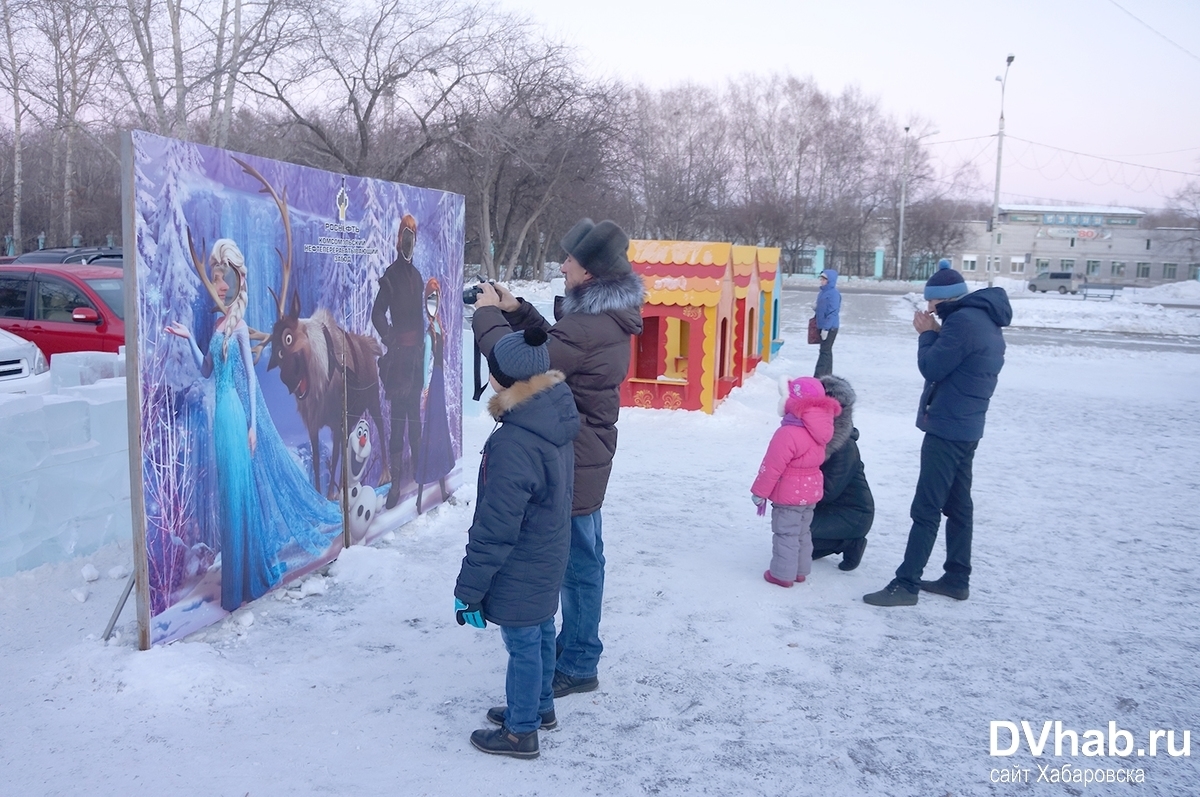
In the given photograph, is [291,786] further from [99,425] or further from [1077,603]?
[1077,603]

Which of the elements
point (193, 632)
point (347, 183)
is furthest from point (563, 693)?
point (347, 183)

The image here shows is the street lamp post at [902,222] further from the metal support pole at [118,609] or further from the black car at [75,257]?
the metal support pole at [118,609]

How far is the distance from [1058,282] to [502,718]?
2018 inches

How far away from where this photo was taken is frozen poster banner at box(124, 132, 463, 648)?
351cm

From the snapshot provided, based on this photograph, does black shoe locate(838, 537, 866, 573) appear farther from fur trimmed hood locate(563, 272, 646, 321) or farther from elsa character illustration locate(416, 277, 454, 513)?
elsa character illustration locate(416, 277, 454, 513)

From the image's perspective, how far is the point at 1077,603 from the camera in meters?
4.75

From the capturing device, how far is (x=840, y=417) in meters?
5.03

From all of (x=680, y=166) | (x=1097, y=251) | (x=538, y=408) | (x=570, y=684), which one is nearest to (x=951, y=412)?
(x=570, y=684)

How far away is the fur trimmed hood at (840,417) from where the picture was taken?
501 cm

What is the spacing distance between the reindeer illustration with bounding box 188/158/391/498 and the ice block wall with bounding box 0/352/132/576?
3.77ft

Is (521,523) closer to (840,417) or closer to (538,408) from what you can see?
(538,408)

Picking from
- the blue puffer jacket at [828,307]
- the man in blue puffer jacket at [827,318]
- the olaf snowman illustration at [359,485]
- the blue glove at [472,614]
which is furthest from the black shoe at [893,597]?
the blue puffer jacket at [828,307]

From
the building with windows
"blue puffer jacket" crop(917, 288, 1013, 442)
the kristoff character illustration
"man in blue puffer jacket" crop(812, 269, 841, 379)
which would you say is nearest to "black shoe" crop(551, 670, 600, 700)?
the kristoff character illustration

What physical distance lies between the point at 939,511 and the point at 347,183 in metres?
3.62
